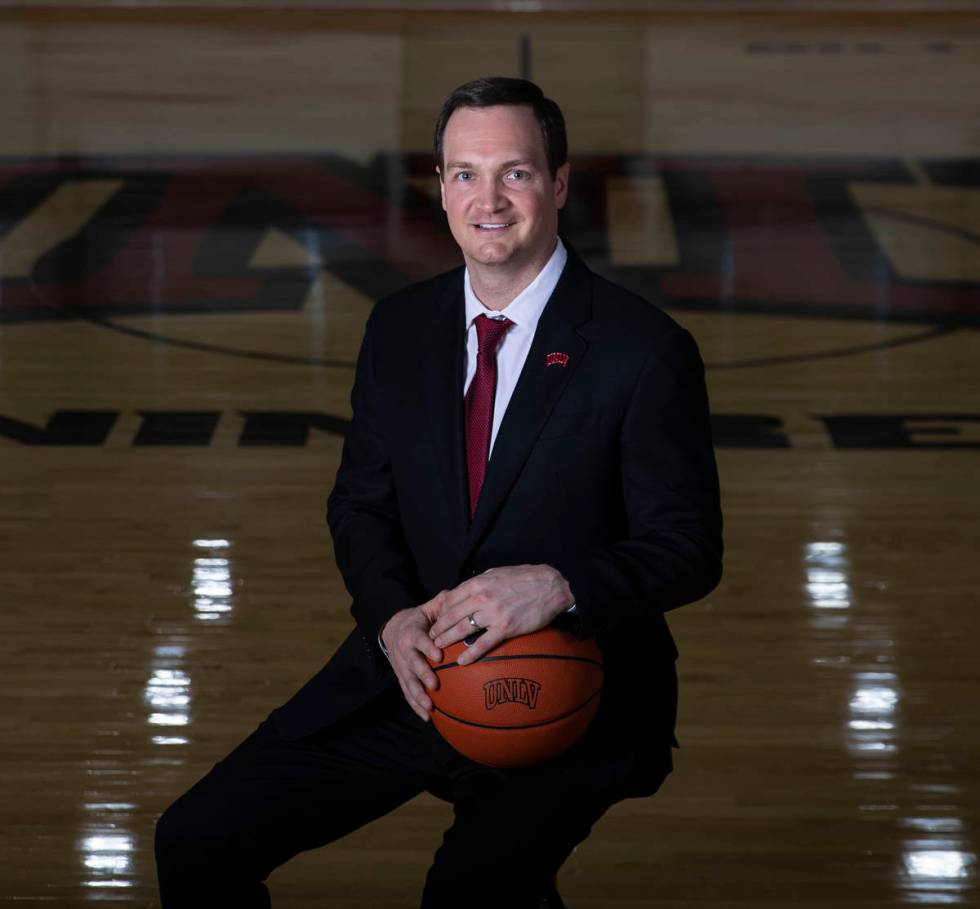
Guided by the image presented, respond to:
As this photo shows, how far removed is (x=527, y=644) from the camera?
2.50m

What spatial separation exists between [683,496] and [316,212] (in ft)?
24.7

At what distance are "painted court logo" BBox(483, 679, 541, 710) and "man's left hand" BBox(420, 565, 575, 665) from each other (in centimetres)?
5

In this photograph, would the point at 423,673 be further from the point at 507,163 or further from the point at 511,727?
the point at 507,163

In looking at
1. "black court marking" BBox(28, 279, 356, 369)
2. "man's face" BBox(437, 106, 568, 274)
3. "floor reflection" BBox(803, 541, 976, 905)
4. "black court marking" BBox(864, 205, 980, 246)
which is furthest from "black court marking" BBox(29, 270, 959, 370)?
"man's face" BBox(437, 106, 568, 274)

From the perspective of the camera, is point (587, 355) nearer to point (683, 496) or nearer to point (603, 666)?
point (683, 496)

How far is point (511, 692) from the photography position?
2492 millimetres

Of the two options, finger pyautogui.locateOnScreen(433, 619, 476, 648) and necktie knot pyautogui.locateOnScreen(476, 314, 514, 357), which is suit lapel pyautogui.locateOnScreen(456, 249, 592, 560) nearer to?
necktie knot pyautogui.locateOnScreen(476, 314, 514, 357)

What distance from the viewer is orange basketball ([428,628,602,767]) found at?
250 centimetres

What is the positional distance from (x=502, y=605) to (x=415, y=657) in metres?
0.17

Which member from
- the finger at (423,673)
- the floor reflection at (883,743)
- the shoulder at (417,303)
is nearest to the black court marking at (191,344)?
the floor reflection at (883,743)

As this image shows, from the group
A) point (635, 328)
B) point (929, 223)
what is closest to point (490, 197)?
point (635, 328)

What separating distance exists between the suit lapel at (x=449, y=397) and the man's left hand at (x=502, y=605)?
176mm

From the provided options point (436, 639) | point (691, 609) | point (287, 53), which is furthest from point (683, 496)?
point (287, 53)

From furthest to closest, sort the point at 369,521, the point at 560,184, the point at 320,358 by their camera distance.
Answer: the point at 320,358, the point at 369,521, the point at 560,184
